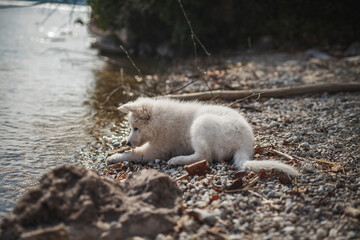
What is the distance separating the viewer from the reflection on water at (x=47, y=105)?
429 centimetres

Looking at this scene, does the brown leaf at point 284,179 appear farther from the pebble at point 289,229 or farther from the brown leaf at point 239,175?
the pebble at point 289,229

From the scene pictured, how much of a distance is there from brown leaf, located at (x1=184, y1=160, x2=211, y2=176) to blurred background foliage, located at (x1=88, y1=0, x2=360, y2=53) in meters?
8.15

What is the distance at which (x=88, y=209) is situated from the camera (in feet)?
7.68

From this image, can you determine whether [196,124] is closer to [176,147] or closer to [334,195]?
[176,147]

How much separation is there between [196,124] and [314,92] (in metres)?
3.69

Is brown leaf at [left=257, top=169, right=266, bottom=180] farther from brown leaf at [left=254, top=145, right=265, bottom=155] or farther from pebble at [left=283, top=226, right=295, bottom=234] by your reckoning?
pebble at [left=283, top=226, right=295, bottom=234]

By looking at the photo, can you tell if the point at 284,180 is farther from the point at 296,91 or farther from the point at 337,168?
the point at 296,91

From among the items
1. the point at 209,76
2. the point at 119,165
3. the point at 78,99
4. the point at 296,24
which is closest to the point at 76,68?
the point at 78,99

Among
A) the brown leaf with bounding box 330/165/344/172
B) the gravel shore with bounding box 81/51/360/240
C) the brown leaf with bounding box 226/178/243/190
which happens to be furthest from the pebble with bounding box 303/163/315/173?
the brown leaf with bounding box 226/178/243/190

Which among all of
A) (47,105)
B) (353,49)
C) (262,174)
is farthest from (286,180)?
(353,49)

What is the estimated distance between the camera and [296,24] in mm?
12375

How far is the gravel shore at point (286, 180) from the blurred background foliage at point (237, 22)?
6767 millimetres

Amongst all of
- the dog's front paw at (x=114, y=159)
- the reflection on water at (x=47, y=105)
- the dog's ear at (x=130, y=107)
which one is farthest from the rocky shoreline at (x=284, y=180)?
the dog's ear at (x=130, y=107)

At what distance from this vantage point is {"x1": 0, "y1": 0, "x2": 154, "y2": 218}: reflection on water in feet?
14.1
